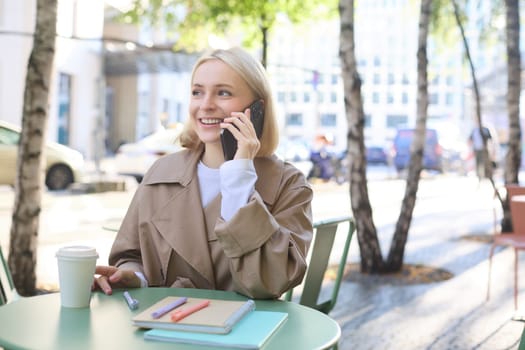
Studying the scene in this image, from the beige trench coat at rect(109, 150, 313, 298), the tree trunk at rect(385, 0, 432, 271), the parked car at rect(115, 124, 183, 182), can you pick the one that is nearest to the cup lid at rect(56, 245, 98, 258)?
the beige trench coat at rect(109, 150, 313, 298)

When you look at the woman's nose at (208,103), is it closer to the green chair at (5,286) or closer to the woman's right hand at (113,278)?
the woman's right hand at (113,278)

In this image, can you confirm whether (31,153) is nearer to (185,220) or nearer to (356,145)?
(356,145)

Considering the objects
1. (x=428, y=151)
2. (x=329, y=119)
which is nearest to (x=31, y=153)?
(x=428, y=151)

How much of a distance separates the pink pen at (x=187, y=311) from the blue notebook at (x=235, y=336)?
51mm

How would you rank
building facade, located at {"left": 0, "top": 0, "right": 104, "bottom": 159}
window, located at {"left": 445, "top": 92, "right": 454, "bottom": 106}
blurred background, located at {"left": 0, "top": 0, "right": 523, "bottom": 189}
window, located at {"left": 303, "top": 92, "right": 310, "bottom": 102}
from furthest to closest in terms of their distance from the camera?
window, located at {"left": 445, "top": 92, "right": 454, "bottom": 106} < window, located at {"left": 303, "top": 92, "right": 310, "bottom": 102} < building facade, located at {"left": 0, "top": 0, "right": 104, "bottom": 159} < blurred background, located at {"left": 0, "top": 0, "right": 523, "bottom": 189}

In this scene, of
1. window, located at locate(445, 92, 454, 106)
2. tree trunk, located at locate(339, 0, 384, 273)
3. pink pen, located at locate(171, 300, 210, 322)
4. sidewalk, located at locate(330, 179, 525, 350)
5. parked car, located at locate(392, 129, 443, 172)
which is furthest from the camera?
window, located at locate(445, 92, 454, 106)

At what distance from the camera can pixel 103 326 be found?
205 centimetres

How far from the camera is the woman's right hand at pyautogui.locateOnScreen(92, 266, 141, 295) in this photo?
2.49m

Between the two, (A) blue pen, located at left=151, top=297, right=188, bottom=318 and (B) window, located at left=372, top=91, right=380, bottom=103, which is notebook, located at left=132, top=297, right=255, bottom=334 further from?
(B) window, located at left=372, top=91, right=380, bottom=103

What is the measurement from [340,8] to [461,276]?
2.77 m

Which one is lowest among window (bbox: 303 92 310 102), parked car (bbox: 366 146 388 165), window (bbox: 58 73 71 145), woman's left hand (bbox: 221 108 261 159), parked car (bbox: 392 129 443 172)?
woman's left hand (bbox: 221 108 261 159)

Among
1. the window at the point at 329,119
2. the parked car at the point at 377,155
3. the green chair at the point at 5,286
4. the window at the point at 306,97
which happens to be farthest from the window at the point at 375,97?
the green chair at the point at 5,286

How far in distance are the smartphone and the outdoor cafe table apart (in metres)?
0.44

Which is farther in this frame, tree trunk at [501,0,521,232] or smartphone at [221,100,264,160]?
tree trunk at [501,0,521,232]
